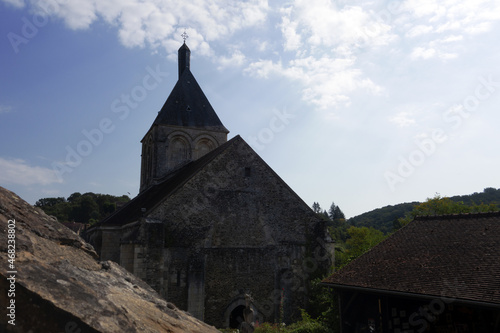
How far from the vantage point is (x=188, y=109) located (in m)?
25.4

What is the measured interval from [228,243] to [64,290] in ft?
44.7

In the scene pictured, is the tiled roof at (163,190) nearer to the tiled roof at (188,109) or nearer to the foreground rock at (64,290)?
the tiled roof at (188,109)

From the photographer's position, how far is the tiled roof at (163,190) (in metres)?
15.9

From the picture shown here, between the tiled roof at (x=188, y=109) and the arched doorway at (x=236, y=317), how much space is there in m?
13.8

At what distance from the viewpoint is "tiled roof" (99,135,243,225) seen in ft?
52.2

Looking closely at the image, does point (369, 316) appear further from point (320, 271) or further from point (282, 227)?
point (282, 227)

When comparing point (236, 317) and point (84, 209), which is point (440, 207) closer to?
point (236, 317)

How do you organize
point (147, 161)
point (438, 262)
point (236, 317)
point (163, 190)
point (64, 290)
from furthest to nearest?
point (147, 161), point (163, 190), point (236, 317), point (438, 262), point (64, 290)

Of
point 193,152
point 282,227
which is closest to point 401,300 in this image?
point 282,227

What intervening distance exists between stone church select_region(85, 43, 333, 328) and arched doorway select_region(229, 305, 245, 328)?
0.04 m

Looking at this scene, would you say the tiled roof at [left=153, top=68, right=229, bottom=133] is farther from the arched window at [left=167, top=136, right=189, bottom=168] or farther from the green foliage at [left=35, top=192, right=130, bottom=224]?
the green foliage at [left=35, top=192, right=130, bottom=224]

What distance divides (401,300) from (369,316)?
169cm

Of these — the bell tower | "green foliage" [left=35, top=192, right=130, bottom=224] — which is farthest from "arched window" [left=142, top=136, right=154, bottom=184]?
"green foliage" [left=35, top=192, right=130, bottom=224]

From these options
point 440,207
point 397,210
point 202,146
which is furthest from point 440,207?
point 397,210
